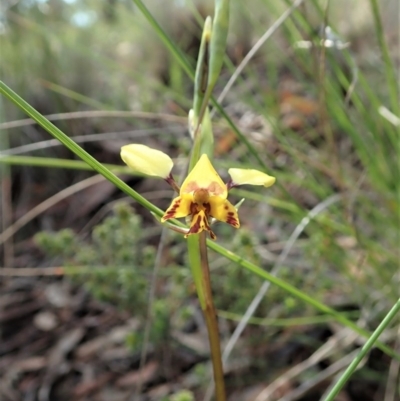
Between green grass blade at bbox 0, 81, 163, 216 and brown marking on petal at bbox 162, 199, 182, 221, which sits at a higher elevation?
green grass blade at bbox 0, 81, 163, 216

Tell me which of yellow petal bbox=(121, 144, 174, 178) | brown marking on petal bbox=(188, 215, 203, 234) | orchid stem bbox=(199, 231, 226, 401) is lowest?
orchid stem bbox=(199, 231, 226, 401)

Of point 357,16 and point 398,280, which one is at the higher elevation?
point 357,16

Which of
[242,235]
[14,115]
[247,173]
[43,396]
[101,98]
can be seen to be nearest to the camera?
[247,173]

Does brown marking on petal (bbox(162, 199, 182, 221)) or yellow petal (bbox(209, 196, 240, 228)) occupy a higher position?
brown marking on petal (bbox(162, 199, 182, 221))

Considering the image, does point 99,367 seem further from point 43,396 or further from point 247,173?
point 247,173

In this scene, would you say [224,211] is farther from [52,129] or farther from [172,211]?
[52,129]

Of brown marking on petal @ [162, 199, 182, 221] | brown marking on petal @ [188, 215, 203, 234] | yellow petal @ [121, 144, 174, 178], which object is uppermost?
yellow petal @ [121, 144, 174, 178]

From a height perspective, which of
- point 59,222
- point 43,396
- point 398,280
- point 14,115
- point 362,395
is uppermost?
point 14,115

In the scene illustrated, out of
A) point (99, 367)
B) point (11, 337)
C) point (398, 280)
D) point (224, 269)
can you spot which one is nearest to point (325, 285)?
point (398, 280)
